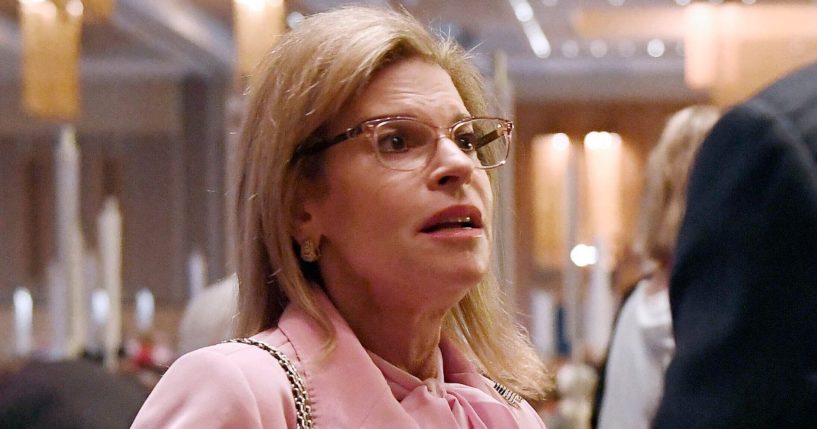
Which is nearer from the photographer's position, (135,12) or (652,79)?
(135,12)

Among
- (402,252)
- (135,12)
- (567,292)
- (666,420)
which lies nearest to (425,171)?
(402,252)

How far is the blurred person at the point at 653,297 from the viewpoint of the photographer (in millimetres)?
2674

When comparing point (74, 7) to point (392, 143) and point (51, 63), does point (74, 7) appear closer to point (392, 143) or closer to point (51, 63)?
point (51, 63)

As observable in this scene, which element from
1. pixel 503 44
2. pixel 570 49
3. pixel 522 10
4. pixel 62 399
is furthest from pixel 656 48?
pixel 62 399

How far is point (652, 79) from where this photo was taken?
1203 cm

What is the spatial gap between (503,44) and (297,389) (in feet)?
32.3

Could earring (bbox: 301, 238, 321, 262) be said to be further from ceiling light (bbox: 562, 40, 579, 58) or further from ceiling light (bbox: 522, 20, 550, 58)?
ceiling light (bbox: 562, 40, 579, 58)

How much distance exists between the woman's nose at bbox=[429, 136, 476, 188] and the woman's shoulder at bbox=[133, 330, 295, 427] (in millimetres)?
272

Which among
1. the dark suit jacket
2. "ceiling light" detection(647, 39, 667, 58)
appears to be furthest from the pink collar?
"ceiling light" detection(647, 39, 667, 58)

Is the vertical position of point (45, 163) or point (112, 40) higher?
point (112, 40)

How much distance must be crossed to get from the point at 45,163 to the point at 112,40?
220 centimetres

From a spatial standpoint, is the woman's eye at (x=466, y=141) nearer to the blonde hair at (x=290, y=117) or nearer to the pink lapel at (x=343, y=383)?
the blonde hair at (x=290, y=117)

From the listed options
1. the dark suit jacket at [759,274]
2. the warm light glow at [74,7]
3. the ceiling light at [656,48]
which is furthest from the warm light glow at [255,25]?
the ceiling light at [656,48]

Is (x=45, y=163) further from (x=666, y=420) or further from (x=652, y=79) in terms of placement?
(x=666, y=420)
